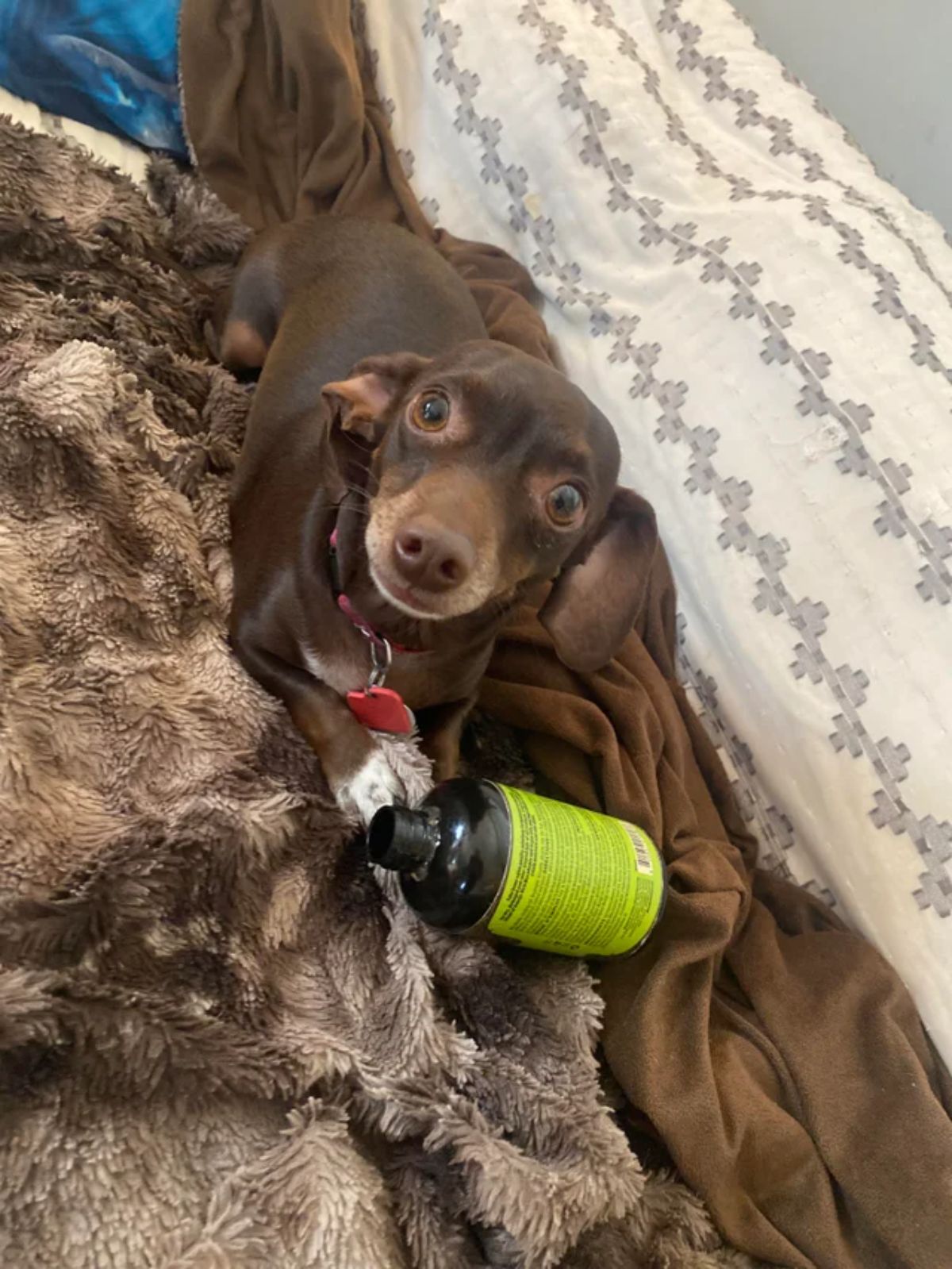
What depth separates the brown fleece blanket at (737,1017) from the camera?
1.34 m

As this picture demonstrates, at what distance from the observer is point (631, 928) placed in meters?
1.34

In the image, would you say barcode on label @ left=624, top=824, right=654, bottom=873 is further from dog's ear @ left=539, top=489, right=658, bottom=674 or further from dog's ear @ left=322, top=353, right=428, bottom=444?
dog's ear @ left=322, top=353, right=428, bottom=444

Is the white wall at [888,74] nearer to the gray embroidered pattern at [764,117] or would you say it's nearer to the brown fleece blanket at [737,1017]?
the gray embroidered pattern at [764,117]

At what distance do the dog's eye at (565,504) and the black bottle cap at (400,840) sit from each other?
446 mm

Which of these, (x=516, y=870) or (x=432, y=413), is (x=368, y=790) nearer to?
(x=516, y=870)

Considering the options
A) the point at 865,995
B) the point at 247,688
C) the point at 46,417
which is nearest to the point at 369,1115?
the point at 247,688

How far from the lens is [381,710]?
1.49m

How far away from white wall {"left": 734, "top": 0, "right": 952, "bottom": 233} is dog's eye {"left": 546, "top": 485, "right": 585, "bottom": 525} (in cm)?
140

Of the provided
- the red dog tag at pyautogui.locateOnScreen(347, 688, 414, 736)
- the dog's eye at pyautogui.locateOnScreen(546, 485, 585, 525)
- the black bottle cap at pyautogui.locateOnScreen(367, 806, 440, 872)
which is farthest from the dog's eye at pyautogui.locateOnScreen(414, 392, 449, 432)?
the black bottle cap at pyautogui.locateOnScreen(367, 806, 440, 872)

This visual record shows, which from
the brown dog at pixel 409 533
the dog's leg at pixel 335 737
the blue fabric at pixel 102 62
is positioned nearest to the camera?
the brown dog at pixel 409 533

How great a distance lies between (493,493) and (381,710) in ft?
1.23

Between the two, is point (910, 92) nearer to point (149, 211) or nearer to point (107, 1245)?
point (149, 211)

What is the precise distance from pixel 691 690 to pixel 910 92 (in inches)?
55.7

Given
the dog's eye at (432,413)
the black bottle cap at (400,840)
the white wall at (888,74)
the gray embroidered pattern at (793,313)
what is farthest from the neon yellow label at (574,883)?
the white wall at (888,74)
